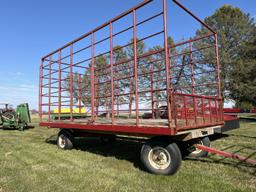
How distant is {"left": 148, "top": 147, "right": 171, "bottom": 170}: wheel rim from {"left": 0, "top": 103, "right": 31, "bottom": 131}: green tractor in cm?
1352

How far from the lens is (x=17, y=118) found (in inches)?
647

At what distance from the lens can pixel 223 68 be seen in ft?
72.8

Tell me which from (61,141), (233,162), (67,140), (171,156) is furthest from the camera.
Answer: (61,141)

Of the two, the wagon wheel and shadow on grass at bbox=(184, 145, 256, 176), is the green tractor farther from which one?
shadow on grass at bbox=(184, 145, 256, 176)

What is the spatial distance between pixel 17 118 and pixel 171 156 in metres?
14.8

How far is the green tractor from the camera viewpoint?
53.4 feet

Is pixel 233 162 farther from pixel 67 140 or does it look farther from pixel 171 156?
pixel 67 140

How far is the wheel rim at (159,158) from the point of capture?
4691 mm

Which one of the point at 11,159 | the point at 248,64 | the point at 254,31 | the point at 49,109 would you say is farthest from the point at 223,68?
the point at 11,159

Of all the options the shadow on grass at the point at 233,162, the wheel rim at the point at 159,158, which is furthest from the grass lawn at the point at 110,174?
the wheel rim at the point at 159,158

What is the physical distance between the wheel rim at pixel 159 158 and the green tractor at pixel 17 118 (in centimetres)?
1352

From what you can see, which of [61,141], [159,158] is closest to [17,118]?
[61,141]

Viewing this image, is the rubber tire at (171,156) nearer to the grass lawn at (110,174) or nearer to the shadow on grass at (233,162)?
the grass lawn at (110,174)

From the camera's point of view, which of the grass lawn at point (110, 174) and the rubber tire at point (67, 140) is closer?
the grass lawn at point (110, 174)
